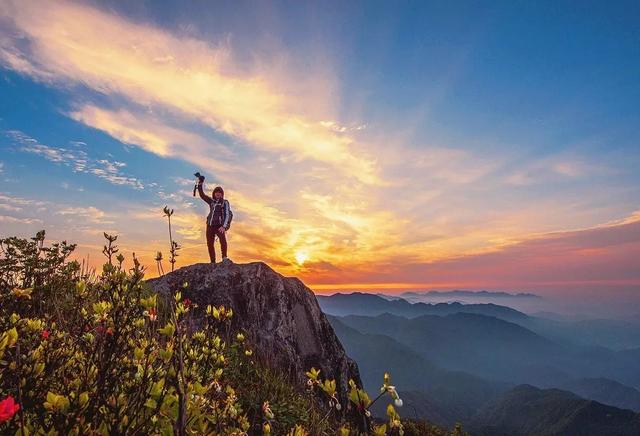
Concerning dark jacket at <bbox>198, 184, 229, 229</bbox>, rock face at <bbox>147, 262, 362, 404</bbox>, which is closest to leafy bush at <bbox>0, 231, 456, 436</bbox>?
rock face at <bbox>147, 262, 362, 404</bbox>

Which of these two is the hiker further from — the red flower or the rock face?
the red flower

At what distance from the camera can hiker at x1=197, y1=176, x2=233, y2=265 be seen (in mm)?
15594

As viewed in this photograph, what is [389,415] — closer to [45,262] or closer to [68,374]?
[68,374]

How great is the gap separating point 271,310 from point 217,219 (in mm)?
4197

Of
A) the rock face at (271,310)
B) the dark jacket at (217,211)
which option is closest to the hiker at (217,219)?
the dark jacket at (217,211)

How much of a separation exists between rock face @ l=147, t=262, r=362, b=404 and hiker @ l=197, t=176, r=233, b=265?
0.77 meters

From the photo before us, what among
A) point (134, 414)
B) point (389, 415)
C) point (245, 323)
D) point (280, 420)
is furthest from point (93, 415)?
point (245, 323)

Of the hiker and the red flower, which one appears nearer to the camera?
the red flower

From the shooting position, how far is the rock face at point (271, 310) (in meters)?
13.6

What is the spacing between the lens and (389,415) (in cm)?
254

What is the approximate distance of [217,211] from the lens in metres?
15.6

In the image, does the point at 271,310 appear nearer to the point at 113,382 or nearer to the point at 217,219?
the point at 217,219

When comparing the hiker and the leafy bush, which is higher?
the hiker

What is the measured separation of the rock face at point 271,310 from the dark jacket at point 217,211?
1.70 metres
